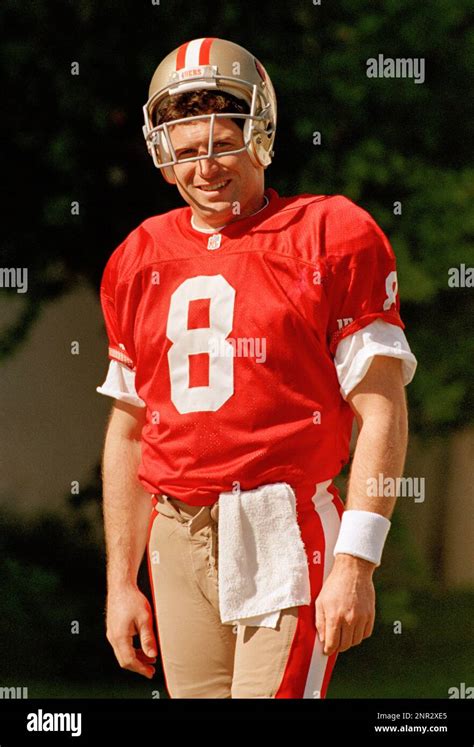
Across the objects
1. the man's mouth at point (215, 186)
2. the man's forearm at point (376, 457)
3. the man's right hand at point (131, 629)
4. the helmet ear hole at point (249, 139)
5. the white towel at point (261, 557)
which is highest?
the helmet ear hole at point (249, 139)

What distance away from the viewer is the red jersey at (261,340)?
6.59ft

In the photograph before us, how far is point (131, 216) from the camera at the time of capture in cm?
361

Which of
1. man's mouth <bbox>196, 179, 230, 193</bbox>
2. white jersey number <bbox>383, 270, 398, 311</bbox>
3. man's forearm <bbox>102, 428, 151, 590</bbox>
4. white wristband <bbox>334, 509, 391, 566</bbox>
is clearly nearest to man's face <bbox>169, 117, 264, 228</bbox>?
man's mouth <bbox>196, 179, 230, 193</bbox>

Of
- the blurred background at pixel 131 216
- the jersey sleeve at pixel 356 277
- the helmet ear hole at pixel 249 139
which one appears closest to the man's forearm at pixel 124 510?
the jersey sleeve at pixel 356 277

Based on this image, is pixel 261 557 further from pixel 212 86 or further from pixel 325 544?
pixel 212 86

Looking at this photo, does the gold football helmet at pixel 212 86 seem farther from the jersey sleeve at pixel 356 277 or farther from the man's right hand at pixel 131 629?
the man's right hand at pixel 131 629

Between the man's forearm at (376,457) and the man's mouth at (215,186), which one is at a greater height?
the man's mouth at (215,186)

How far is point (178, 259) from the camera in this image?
212 cm

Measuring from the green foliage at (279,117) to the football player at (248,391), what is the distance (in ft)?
4.74

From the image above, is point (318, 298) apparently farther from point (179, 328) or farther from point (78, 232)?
point (78, 232)

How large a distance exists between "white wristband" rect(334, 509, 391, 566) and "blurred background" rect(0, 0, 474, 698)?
1606mm

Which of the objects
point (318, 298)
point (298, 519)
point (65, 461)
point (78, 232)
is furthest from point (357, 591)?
point (78, 232)

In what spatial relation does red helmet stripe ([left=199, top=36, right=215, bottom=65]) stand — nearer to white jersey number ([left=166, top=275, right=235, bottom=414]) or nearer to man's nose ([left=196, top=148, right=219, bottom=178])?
man's nose ([left=196, top=148, right=219, bottom=178])

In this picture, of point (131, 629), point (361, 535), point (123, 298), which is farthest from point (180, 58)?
point (131, 629)
